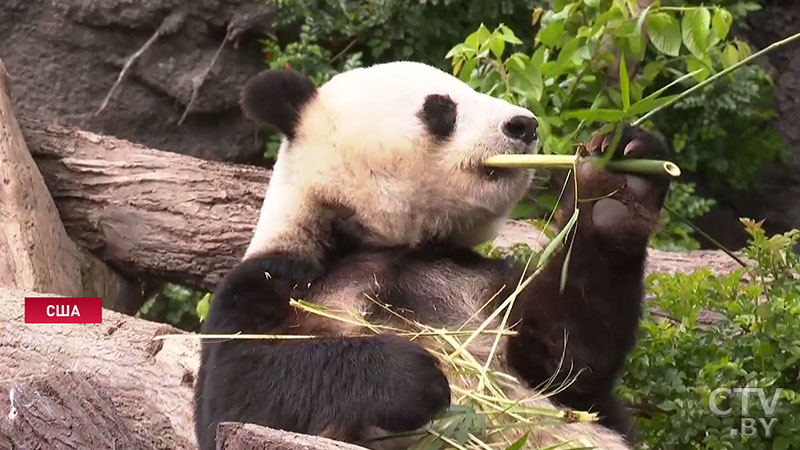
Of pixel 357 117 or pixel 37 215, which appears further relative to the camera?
pixel 37 215

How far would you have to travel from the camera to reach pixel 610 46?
185 inches

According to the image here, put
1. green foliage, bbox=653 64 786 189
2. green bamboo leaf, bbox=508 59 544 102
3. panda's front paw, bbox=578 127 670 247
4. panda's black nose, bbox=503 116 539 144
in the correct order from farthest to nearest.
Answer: green foliage, bbox=653 64 786 189
green bamboo leaf, bbox=508 59 544 102
panda's black nose, bbox=503 116 539 144
panda's front paw, bbox=578 127 670 247

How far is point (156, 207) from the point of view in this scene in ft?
16.1

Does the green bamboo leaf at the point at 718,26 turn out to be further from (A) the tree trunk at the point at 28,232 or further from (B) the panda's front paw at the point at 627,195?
(A) the tree trunk at the point at 28,232

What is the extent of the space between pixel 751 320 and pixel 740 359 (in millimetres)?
152

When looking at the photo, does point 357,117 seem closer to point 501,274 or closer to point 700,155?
point 501,274

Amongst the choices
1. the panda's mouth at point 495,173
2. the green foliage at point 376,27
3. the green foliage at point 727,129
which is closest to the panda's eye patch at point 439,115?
the panda's mouth at point 495,173

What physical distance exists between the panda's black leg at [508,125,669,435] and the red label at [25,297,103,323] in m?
1.88

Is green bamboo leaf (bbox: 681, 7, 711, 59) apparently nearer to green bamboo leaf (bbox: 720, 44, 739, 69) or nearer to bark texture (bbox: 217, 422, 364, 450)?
green bamboo leaf (bbox: 720, 44, 739, 69)

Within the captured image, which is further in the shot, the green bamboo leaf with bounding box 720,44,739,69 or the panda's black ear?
the green bamboo leaf with bounding box 720,44,739,69

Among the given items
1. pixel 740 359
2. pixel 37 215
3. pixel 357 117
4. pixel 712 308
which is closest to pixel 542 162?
pixel 357 117

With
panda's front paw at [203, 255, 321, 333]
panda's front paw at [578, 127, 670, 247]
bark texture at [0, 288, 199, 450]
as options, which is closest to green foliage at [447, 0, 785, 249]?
panda's front paw at [578, 127, 670, 247]

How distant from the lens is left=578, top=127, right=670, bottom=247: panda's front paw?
9.12 feet

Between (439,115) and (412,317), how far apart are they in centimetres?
55
